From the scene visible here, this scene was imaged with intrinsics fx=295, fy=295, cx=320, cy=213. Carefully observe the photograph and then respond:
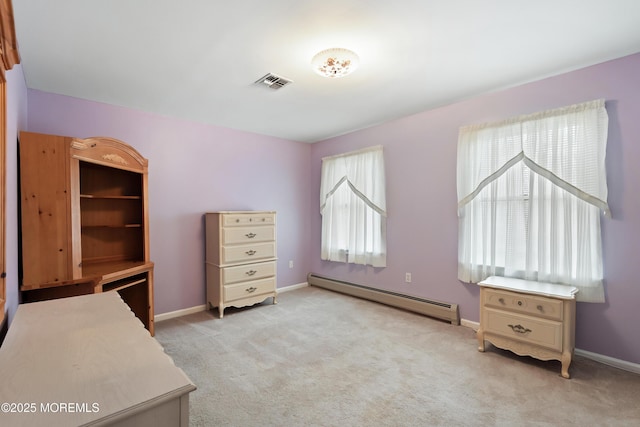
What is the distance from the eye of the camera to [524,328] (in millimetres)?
2357

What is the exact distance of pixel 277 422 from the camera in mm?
1731

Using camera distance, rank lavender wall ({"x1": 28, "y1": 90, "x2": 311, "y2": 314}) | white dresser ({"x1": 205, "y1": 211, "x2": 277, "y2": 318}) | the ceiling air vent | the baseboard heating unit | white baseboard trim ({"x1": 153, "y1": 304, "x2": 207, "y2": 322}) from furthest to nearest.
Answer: white dresser ({"x1": 205, "y1": 211, "x2": 277, "y2": 318}), white baseboard trim ({"x1": 153, "y1": 304, "x2": 207, "y2": 322}), the baseboard heating unit, lavender wall ({"x1": 28, "y1": 90, "x2": 311, "y2": 314}), the ceiling air vent

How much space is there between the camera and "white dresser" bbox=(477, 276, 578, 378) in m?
2.20

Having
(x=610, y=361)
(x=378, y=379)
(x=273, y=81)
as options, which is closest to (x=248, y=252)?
(x=273, y=81)

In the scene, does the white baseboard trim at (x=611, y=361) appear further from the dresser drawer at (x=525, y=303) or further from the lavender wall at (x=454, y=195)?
the dresser drawer at (x=525, y=303)

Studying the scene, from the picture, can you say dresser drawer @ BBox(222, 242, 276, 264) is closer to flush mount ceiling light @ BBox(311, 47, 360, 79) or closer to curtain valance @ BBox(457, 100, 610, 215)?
flush mount ceiling light @ BBox(311, 47, 360, 79)

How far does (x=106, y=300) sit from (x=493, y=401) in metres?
2.43

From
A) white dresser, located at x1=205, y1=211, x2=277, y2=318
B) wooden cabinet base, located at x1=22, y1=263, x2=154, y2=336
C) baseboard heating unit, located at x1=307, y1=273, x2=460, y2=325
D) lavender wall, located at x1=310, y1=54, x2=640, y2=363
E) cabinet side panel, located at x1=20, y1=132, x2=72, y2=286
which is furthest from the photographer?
white dresser, located at x1=205, y1=211, x2=277, y2=318

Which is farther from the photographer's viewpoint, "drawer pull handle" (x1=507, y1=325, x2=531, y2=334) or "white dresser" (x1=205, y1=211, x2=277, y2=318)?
"white dresser" (x1=205, y1=211, x2=277, y2=318)

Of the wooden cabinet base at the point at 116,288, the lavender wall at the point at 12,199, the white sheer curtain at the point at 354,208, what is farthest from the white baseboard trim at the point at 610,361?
the lavender wall at the point at 12,199

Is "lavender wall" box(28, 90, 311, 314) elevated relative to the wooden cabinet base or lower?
elevated

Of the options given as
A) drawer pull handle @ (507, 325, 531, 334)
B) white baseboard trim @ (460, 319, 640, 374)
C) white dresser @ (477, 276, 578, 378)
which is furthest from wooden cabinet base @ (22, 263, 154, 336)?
white baseboard trim @ (460, 319, 640, 374)

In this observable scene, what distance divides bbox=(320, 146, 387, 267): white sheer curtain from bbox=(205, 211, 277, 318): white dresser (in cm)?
102

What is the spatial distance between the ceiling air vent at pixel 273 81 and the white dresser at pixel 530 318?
2.53 m
